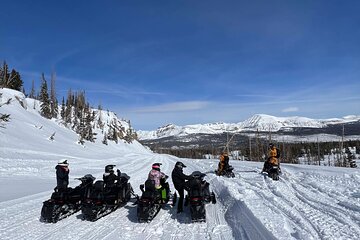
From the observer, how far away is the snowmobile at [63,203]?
8656 mm

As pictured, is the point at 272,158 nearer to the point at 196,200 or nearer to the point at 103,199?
the point at 196,200

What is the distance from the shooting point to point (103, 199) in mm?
9578

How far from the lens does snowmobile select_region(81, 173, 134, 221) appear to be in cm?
896

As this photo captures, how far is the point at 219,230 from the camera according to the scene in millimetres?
7684

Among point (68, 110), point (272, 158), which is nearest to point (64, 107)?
point (68, 110)

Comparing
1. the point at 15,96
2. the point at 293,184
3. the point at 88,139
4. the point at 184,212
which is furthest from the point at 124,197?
the point at 88,139

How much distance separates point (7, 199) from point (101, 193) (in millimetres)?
4583

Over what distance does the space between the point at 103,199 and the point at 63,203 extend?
1.08m

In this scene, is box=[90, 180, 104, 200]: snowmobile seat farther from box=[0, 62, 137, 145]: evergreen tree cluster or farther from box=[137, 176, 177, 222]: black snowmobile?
box=[0, 62, 137, 145]: evergreen tree cluster

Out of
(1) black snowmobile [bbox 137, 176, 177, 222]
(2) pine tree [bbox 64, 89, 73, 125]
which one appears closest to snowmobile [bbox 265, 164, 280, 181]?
(1) black snowmobile [bbox 137, 176, 177, 222]

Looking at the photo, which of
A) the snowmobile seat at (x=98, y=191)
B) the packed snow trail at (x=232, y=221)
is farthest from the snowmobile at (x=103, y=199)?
the packed snow trail at (x=232, y=221)

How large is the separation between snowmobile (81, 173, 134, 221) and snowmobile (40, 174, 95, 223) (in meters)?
0.28

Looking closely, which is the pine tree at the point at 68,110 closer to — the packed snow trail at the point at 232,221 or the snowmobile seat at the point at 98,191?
the snowmobile seat at the point at 98,191

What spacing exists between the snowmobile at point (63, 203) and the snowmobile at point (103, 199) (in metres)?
0.28
